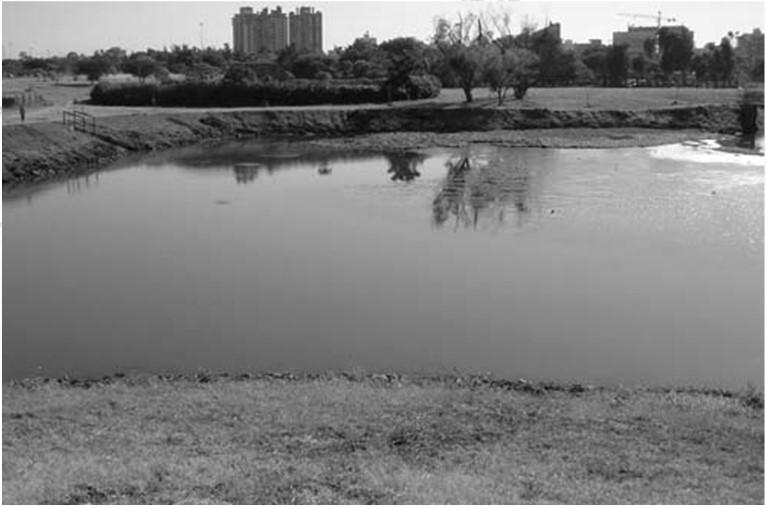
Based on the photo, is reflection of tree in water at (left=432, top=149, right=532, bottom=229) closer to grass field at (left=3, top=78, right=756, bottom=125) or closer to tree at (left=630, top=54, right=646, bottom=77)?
grass field at (left=3, top=78, right=756, bottom=125)

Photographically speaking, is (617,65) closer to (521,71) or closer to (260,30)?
(521,71)

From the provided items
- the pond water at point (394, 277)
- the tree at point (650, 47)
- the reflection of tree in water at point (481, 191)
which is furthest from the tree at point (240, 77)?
the tree at point (650, 47)

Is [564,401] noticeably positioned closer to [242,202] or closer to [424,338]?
[424,338]

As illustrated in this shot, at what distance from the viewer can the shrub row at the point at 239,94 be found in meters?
51.2

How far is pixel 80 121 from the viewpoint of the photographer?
38.1 meters

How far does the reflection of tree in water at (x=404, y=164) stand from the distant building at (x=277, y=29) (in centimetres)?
8034

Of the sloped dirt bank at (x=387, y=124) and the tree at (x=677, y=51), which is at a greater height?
the tree at (x=677, y=51)

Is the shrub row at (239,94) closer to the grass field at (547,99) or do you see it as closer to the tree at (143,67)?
the grass field at (547,99)

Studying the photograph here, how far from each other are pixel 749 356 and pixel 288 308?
21.1 feet

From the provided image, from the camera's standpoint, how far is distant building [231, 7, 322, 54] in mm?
115375

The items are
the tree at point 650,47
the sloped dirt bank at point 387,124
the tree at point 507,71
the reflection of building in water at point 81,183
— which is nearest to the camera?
the reflection of building in water at point 81,183

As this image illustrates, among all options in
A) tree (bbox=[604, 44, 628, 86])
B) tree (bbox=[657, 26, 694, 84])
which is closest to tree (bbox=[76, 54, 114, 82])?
tree (bbox=[604, 44, 628, 86])

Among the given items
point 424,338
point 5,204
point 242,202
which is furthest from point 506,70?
point 424,338

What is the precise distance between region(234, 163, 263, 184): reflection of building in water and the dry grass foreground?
757 inches
